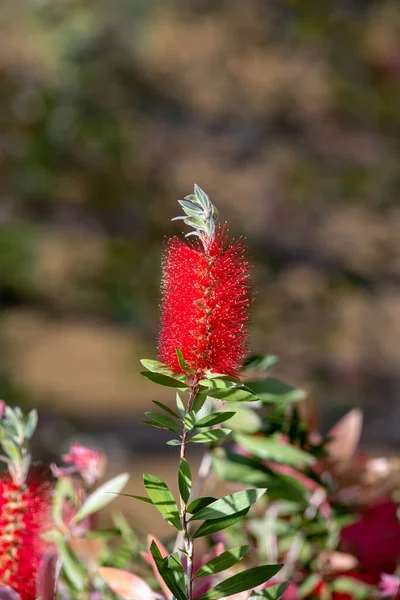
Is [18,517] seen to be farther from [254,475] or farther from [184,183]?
[184,183]

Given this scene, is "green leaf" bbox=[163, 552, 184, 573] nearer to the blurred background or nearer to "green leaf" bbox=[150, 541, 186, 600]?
"green leaf" bbox=[150, 541, 186, 600]

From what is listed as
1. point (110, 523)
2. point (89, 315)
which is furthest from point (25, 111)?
point (110, 523)

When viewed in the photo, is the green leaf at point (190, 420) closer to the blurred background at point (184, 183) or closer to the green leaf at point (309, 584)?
the green leaf at point (309, 584)

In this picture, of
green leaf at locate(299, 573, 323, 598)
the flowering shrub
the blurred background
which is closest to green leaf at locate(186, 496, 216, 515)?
the flowering shrub

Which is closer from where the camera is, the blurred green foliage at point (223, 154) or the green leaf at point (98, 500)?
the green leaf at point (98, 500)

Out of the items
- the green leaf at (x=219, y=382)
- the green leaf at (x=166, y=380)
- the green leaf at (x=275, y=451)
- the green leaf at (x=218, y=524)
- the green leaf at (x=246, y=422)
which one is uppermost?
the green leaf at (x=246, y=422)

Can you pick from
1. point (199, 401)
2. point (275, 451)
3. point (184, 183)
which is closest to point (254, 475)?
point (275, 451)

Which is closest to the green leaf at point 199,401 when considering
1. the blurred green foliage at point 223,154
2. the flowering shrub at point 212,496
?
the flowering shrub at point 212,496

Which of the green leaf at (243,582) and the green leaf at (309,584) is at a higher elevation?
the green leaf at (309,584)
